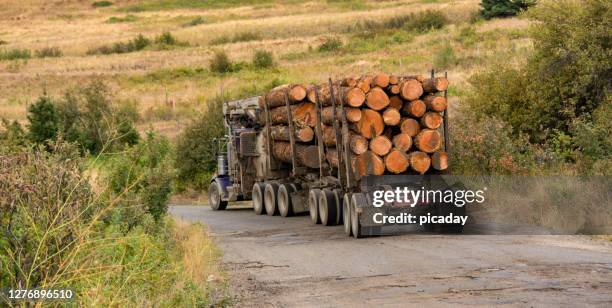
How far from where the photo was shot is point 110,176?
14.1 meters

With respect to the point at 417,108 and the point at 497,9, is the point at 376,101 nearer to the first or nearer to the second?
the point at 417,108

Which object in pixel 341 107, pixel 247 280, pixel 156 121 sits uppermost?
pixel 341 107

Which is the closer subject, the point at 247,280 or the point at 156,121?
the point at 247,280

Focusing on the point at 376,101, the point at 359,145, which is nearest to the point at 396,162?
the point at 359,145

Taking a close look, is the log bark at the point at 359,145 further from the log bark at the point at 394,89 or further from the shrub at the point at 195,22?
the shrub at the point at 195,22

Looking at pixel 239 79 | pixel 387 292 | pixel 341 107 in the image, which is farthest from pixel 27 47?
pixel 387 292

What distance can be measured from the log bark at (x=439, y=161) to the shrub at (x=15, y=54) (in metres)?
74.3

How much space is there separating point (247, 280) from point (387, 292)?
8.14 feet

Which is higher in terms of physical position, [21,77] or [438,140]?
[438,140]

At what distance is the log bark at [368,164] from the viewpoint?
61.5 ft

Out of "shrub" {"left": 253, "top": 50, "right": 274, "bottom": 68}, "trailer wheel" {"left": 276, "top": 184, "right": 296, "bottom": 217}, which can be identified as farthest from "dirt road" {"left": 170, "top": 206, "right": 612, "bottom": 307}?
"shrub" {"left": 253, "top": 50, "right": 274, "bottom": 68}

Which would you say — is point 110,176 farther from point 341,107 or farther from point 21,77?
point 21,77

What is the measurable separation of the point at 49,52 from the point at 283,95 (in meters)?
74.1

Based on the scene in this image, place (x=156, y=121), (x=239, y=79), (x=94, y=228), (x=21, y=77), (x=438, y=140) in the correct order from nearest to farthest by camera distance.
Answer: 1. (x=94, y=228)
2. (x=438, y=140)
3. (x=156, y=121)
4. (x=239, y=79)
5. (x=21, y=77)
